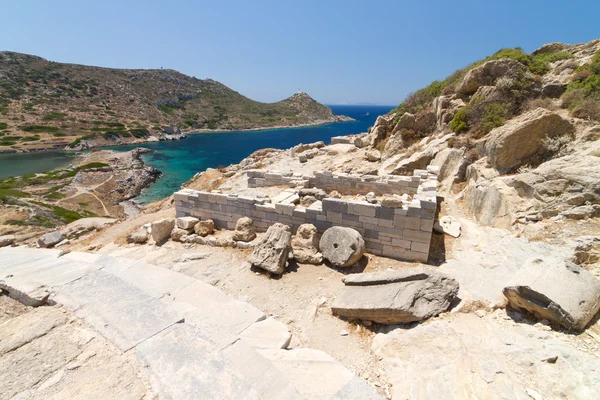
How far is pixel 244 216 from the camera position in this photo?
896 centimetres

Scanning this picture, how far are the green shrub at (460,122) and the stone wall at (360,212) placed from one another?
159 inches

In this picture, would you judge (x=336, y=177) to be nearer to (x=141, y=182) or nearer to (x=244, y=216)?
(x=244, y=216)

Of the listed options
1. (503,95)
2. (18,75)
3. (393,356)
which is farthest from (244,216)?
(18,75)

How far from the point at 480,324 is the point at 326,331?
2.68 meters

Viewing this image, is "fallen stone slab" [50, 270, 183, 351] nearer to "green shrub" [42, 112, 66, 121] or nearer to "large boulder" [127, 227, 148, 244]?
"large boulder" [127, 227, 148, 244]

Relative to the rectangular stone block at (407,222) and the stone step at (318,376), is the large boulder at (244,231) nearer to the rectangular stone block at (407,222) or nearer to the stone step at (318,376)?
the rectangular stone block at (407,222)

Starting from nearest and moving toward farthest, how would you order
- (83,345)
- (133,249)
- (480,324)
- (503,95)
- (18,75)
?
A: (83,345), (480,324), (133,249), (503,95), (18,75)

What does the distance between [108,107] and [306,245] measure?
87.8 meters

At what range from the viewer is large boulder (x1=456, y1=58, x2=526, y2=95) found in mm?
13656

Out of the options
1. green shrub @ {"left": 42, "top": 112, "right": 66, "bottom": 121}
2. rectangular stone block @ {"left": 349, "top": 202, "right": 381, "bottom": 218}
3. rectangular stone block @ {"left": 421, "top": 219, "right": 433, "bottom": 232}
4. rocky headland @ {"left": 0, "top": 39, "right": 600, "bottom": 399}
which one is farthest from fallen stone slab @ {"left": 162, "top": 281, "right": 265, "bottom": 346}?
green shrub @ {"left": 42, "top": 112, "right": 66, "bottom": 121}

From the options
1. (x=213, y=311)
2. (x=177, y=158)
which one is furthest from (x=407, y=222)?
(x=177, y=158)

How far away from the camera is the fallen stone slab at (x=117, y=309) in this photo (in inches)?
123

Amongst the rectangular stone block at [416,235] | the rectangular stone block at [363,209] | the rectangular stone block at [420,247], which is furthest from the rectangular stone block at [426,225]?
the rectangular stone block at [363,209]

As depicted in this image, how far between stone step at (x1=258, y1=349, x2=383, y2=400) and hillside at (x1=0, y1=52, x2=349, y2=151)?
226 ft
